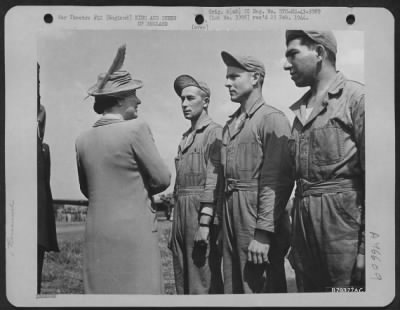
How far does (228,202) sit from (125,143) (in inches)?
23.8

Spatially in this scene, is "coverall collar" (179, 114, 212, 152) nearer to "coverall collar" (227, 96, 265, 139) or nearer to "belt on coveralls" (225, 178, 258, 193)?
"coverall collar" (227, 96, 265, 139)

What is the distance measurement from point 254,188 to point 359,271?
693 millimetres

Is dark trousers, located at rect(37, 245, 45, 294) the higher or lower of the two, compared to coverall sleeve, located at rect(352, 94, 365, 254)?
lower

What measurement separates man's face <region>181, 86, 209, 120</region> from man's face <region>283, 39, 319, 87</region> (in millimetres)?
455

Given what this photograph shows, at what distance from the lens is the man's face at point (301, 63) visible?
2787 mm

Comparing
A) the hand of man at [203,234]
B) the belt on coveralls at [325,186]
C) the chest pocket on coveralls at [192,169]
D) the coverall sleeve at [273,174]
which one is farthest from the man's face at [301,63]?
the hand of man at [203,234]

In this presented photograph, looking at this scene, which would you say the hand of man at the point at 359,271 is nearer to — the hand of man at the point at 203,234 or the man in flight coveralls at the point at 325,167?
the man in flight coveralls at the point at 325,167

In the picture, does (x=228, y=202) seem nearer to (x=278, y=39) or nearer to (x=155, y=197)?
(x=155, y=197)

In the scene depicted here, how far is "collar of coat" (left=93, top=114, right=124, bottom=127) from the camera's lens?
2.79m

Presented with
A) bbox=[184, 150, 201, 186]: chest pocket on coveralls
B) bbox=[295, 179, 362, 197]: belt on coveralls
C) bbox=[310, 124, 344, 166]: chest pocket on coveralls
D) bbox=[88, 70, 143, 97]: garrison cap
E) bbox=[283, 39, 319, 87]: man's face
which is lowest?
bbox=[295, 179, 362, 197]: belt on coveralls

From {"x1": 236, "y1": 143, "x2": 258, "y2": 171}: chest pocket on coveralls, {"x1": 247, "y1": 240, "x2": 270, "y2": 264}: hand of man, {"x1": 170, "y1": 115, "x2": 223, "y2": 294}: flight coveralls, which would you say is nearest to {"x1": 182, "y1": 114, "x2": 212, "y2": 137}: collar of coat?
{"x1": 170, "y1": 115, "x2": 223, "y2": 294}: flight coveralls

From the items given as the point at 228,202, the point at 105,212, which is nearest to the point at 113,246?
the point at 105,212

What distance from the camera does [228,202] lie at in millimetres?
2768

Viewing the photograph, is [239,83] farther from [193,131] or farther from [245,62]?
[193,131]
